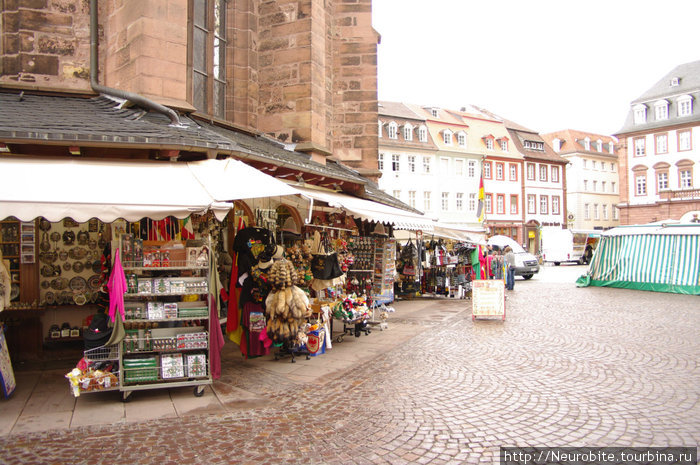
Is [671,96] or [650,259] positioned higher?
[671,96]

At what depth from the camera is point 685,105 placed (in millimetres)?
47344

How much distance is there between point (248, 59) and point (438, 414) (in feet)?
28.5

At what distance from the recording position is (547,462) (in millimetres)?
3779

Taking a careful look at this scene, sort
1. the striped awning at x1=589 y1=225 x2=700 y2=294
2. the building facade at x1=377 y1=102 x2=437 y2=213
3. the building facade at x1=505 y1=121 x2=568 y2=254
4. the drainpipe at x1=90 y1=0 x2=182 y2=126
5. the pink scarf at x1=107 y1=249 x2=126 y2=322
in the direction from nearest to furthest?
the pink scarf at x1=107 y1=249 x2=126 y2=322 < the drainpipe at x1=90 y1=0 x2=182 y2=126 < the striped awning at x1=589 y1=225 x2=700 y2=294 < the building facade at x1=377 y1=102 x2=437 y2=213 < the building facade at x1=505 y1=121 x2=568 y2=254

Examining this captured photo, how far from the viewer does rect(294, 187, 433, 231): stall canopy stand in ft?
26.5

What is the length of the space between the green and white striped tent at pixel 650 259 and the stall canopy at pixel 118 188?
15.3 meters

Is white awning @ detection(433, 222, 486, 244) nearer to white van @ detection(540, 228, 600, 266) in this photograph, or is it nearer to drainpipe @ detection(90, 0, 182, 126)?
drainpipe @ detection(90, 0, 182, 126)

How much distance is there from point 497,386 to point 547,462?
2.01 meters

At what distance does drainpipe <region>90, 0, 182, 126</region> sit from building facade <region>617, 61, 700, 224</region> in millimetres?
46433

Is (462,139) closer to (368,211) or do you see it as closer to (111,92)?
(368,211)

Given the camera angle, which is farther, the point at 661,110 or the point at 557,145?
the point at 557,145

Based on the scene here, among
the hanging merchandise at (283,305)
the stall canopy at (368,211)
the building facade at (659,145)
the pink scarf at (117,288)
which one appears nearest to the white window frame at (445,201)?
the building facade at (659,145)

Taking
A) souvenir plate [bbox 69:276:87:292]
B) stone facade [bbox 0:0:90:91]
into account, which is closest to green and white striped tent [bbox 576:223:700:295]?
souvenir plate [bbox 69:276:87:292]

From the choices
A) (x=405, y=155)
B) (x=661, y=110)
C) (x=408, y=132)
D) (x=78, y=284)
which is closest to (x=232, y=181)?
(x=78, y=284)
